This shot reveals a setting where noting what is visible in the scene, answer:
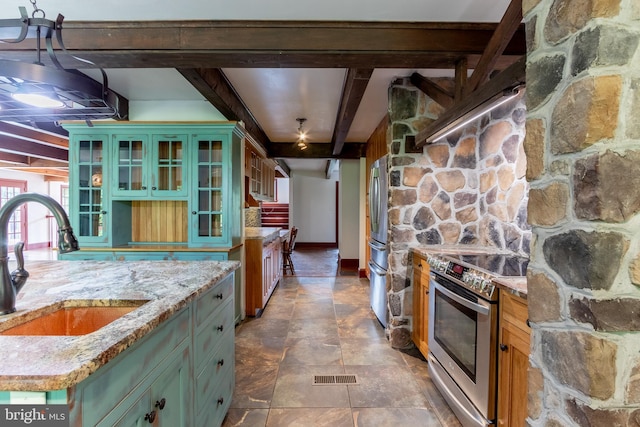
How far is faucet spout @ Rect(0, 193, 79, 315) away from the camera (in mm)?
1052

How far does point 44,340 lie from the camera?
86 centimetres

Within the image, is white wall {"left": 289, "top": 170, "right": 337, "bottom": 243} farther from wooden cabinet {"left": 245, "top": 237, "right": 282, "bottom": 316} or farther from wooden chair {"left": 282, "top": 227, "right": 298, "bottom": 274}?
wooden cabinet {"left": 245, "top": 237, "right": 282, "bottom": 316}

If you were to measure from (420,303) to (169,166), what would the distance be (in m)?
2.85

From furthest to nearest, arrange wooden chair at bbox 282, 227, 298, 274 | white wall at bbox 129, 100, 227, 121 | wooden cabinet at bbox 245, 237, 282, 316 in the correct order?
wooden chair at bbox 282, 227, 298, 274, wooden cabinet at bbox 245, 237, 282, 316, white wall at bbox 129, 100, 227, 121

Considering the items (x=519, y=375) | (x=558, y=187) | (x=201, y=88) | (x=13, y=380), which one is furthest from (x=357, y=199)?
(x=13, y=380)

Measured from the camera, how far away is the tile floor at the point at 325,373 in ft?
6.25

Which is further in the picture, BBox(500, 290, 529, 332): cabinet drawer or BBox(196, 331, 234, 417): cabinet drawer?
BBox(196, 331, 234, 417): cabinet drawer

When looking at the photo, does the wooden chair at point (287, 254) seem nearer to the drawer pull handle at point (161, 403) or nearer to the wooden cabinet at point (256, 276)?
the wooden cabinet at point (256, 276)

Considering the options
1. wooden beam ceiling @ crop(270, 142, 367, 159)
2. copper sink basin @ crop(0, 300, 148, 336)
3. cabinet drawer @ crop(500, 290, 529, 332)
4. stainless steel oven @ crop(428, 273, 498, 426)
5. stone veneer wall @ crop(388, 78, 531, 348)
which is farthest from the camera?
wooden beam ceiling @ crop(270, 142, 367, 159)

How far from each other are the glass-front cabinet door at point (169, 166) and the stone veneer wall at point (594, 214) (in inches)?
120

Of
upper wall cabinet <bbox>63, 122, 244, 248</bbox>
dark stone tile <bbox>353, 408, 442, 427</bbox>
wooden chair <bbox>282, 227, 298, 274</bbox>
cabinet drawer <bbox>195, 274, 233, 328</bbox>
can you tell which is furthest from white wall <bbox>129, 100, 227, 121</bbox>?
wooden chair <bbox>282, 227, 298, 274</bbox>

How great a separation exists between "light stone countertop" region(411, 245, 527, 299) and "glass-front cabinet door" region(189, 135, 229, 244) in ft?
6.54

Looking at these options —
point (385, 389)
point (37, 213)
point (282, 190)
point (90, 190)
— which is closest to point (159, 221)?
point (90, 190)

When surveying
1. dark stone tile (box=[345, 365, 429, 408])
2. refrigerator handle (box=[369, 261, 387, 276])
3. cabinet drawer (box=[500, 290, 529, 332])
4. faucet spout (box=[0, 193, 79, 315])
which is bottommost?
dark stone tile (box=[345, 365, 429, 408])
